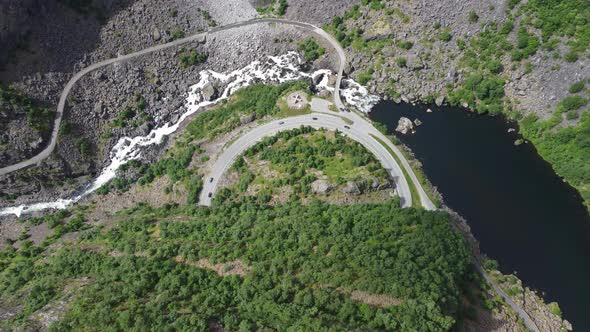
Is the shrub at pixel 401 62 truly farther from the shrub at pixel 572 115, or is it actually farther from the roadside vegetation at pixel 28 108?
the roadside vegetation at pixel 28 108

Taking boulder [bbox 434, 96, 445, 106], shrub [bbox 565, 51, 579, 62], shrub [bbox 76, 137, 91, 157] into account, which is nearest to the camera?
shrub [bbox 565, 51, 579, 62]

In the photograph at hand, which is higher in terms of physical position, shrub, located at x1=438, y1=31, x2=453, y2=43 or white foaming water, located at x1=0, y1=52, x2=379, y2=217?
shrub, located at x1=438, y1=31, x2=453, y2=43

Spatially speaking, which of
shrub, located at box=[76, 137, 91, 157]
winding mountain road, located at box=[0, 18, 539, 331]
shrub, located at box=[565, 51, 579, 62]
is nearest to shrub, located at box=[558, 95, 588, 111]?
shrub, located at box=[565, 51, 579, 62]

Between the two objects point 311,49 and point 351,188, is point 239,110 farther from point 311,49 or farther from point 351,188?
point 351,188

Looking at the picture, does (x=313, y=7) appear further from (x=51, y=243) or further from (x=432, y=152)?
(x=51, y=243)

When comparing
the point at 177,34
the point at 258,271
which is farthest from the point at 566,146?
the point at 177,34

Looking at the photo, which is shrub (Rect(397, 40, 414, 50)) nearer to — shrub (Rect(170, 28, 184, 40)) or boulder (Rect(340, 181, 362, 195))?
boulder (Rect(340, 181, 362, 195))
